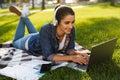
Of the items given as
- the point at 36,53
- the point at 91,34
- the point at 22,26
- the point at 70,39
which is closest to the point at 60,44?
the point at 70,39

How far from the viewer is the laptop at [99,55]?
492 cm

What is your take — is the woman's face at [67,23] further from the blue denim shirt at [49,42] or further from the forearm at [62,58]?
the forearm at [62,58]

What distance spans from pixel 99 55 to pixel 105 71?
0.27 m

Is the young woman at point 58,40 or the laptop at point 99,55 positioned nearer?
the laptop at point 99,55

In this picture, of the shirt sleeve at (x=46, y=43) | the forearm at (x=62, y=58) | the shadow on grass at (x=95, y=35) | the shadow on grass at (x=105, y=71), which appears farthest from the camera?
the shadow on grass at (x=95, y=35)

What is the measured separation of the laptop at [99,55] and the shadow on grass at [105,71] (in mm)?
87

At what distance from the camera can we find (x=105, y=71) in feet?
16.8

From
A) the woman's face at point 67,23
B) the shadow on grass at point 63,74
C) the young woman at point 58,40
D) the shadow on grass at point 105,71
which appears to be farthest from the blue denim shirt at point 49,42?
the shadow on grass at point 105,71

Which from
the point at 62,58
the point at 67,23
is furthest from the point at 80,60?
the point at 67,23

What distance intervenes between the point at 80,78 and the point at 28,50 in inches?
73.3

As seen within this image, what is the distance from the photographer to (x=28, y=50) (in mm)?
6457

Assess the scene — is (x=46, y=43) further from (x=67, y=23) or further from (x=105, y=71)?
(x=105, y=71)

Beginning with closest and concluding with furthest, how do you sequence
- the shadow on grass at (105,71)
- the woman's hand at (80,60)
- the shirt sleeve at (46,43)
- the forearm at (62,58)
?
the shadow on grass at (105,71) < the woman's hand at (80,60) < the forearm at (62,58) < the shirt sleeve at (46,43)

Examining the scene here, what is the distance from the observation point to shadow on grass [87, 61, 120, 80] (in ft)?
15.8
